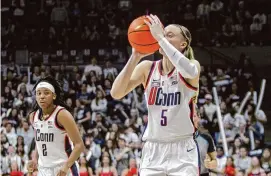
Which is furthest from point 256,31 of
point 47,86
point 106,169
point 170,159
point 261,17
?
point 170,159

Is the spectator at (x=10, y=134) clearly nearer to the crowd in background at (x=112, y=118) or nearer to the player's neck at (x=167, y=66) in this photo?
the crowd in background at (x=112, y=118)

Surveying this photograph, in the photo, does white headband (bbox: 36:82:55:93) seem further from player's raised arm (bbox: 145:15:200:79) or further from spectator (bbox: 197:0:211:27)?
spectator (bbox: 197:0:211:27)

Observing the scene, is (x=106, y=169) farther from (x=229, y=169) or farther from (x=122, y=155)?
(x=229, y=169)

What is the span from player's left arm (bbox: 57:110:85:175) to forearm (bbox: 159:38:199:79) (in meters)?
1.49

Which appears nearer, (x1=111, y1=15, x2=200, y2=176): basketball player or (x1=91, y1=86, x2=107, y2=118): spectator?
(x1=111, y1=15, x2=200, y2=176): basketball player

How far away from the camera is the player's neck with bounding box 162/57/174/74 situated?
14.2 ft

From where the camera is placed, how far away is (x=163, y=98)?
4.23 meters

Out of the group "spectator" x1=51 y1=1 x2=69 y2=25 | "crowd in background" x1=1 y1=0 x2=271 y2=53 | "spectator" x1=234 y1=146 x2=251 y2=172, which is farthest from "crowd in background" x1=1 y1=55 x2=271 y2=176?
"spectator" x1=51 y1=1 x2=69 y2=25

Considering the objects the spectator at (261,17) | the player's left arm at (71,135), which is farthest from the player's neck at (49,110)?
the spectator at (261,17)

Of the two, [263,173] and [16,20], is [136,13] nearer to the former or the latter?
[16,20]

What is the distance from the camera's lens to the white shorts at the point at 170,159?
13.6 ft

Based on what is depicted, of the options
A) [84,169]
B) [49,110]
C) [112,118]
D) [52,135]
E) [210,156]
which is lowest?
[84,169]

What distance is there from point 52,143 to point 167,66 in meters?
1.47

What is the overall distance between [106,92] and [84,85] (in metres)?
0.59
